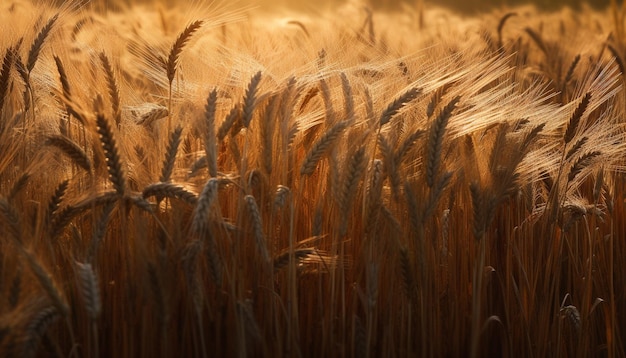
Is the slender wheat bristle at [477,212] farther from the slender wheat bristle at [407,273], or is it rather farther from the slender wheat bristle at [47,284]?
the slender wheat bristle at [47,284]

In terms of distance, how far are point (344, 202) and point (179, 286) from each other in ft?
1.29

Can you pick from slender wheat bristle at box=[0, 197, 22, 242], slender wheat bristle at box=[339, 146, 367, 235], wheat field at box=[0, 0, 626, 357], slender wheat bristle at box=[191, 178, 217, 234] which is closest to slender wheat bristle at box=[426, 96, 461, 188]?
wheat field at box=[0, 0, 626, 357]

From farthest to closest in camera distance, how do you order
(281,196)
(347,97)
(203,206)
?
(347,97), (281,196), (203,206)

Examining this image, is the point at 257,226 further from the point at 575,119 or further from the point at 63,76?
the point at 575,119

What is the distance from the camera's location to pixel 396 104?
6.97ft

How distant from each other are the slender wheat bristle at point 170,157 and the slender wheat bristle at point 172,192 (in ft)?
0.29

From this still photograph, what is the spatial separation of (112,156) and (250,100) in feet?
1.20

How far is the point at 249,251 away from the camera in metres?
2.07

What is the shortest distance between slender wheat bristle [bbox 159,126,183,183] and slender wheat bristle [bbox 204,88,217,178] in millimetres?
61

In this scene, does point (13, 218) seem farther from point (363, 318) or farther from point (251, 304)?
point (363, 318)

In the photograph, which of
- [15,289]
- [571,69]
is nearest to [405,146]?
[15,289]

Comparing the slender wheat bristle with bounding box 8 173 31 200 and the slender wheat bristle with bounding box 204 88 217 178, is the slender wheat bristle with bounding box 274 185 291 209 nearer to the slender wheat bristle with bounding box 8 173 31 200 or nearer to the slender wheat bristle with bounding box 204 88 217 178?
the slender wheat bristle with bounding box 204 88 217 178

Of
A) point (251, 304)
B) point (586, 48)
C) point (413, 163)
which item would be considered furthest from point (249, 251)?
point (586, 48)

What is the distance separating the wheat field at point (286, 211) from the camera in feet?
6.08
